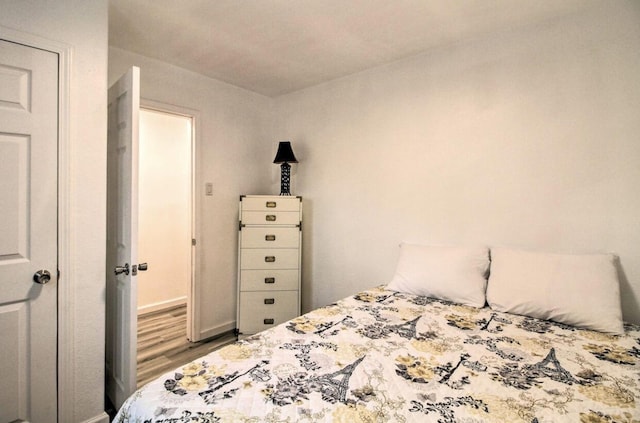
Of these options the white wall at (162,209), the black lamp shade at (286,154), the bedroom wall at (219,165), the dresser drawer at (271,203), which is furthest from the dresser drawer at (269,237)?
the white wall at (162,209)

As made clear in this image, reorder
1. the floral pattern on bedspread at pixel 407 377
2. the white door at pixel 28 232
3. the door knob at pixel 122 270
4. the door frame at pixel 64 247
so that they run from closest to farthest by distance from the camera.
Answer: the floral pattern on bedspread at pixel 407 377 → the white door at pixel 28 232 → the door frame at pixel 64 247 → the door knob at pixel 122 270

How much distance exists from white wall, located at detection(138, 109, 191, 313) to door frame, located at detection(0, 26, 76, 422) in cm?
194

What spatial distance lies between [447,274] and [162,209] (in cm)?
320

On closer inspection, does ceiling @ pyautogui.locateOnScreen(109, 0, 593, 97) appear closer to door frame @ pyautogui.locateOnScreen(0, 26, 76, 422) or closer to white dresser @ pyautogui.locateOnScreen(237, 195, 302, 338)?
door frame @ pyautogui.locateOnScreen(0, 26, 76, 422)

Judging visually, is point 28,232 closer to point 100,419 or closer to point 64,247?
point 64,247

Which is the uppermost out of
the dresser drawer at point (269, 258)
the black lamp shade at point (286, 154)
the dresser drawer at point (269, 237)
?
the black lamp shade at point (286, 154)

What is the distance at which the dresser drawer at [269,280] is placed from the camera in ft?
9.45

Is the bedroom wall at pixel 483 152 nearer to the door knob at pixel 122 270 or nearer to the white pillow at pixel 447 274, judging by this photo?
the white pillow at pixel 447 274

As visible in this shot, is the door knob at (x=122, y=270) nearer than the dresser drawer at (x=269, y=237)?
Yes

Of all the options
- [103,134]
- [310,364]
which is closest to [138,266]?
[103,134]

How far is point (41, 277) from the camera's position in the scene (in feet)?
4.91

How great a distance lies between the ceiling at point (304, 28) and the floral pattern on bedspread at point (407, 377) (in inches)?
70.2

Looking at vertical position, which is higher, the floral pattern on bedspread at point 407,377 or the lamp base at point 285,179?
the lamp base at point 285,179

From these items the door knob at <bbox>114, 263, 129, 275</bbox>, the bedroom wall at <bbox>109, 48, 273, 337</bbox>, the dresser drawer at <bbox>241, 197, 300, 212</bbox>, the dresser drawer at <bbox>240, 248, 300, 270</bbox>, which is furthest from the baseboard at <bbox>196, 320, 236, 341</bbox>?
the door knob at <bbox>114, 263, 129, 275</bbox>
